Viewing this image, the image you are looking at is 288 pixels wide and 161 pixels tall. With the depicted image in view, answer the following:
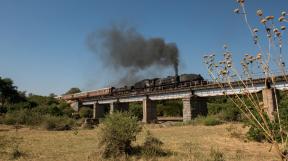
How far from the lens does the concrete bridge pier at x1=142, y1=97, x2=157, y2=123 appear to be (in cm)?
4231

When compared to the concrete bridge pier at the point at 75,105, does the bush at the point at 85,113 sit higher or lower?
lower

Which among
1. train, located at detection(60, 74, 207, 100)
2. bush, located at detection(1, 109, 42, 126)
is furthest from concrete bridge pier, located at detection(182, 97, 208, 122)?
bush, located at detection(1, 109, 42, 126)

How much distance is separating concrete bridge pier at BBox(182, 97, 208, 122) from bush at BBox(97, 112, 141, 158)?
23776 millimetres

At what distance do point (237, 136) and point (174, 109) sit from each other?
5231cm

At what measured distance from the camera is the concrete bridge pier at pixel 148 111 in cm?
4231

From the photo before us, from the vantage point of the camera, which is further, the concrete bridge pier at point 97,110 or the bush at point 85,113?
the concrete bridge pier at point 97,110

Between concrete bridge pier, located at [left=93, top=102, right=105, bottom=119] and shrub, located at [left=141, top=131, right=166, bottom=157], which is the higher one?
concrete bridge pier, located at [left=93, top=102, right=105, bottom=119]

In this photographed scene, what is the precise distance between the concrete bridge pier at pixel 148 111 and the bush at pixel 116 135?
3037 cm

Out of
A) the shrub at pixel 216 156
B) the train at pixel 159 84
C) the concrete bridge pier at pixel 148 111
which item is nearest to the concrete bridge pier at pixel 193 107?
the train at pixel 159 84

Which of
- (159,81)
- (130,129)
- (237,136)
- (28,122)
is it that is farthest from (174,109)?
(130,129)

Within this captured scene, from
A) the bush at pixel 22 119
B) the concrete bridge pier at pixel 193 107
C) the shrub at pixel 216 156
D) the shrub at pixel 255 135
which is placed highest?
the concrete bridge pier at pixel 193 107

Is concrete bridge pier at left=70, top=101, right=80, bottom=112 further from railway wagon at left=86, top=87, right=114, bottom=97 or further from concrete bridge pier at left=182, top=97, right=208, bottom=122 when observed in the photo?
concrete bridge pier at left=182, top=97, right=208, bottom=122

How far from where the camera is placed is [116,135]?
1109cm

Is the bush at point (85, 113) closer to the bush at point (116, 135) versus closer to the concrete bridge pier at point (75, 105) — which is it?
the concrete bridge pier at point (75, 105)
